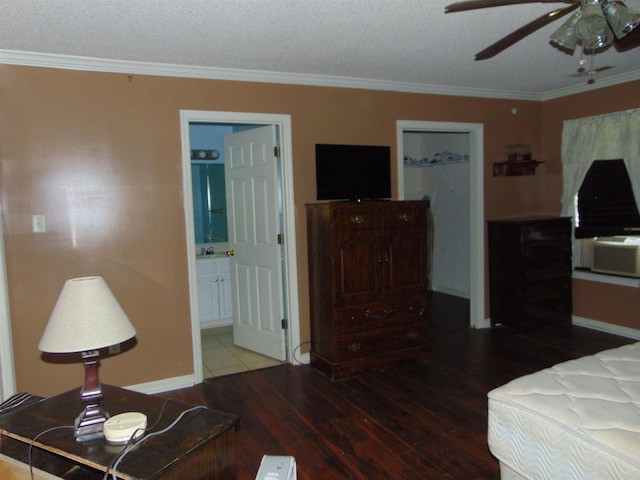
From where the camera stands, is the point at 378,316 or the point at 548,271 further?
the point at 548,271

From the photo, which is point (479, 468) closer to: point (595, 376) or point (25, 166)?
point (595, 376)

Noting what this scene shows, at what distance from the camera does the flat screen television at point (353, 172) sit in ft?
12.9

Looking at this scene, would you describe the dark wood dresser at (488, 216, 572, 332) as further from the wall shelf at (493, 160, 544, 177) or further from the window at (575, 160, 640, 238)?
the wall shelf at (493, 160, 544, 177)

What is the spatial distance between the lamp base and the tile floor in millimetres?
2127

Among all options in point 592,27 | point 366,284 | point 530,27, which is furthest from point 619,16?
point 366,284

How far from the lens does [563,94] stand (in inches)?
193

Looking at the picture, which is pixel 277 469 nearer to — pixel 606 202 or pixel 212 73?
pixel 212 73

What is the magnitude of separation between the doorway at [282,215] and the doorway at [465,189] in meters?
1.15

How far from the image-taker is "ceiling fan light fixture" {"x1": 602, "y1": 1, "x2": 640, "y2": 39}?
1.70 m

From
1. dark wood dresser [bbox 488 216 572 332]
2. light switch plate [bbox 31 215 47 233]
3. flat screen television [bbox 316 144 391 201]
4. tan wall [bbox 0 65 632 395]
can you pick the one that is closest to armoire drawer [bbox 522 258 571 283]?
dark wood dresser [bbox 488 216 572 332]

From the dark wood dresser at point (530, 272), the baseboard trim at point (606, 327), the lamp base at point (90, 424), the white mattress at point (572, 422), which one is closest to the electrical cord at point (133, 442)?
the lamp base at point (90, 424)

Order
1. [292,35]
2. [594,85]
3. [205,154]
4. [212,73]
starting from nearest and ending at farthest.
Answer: [292,35], [212,73], [594,85], [205,154]

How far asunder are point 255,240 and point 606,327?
11.9 ft

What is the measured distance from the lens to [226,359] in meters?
4.27
